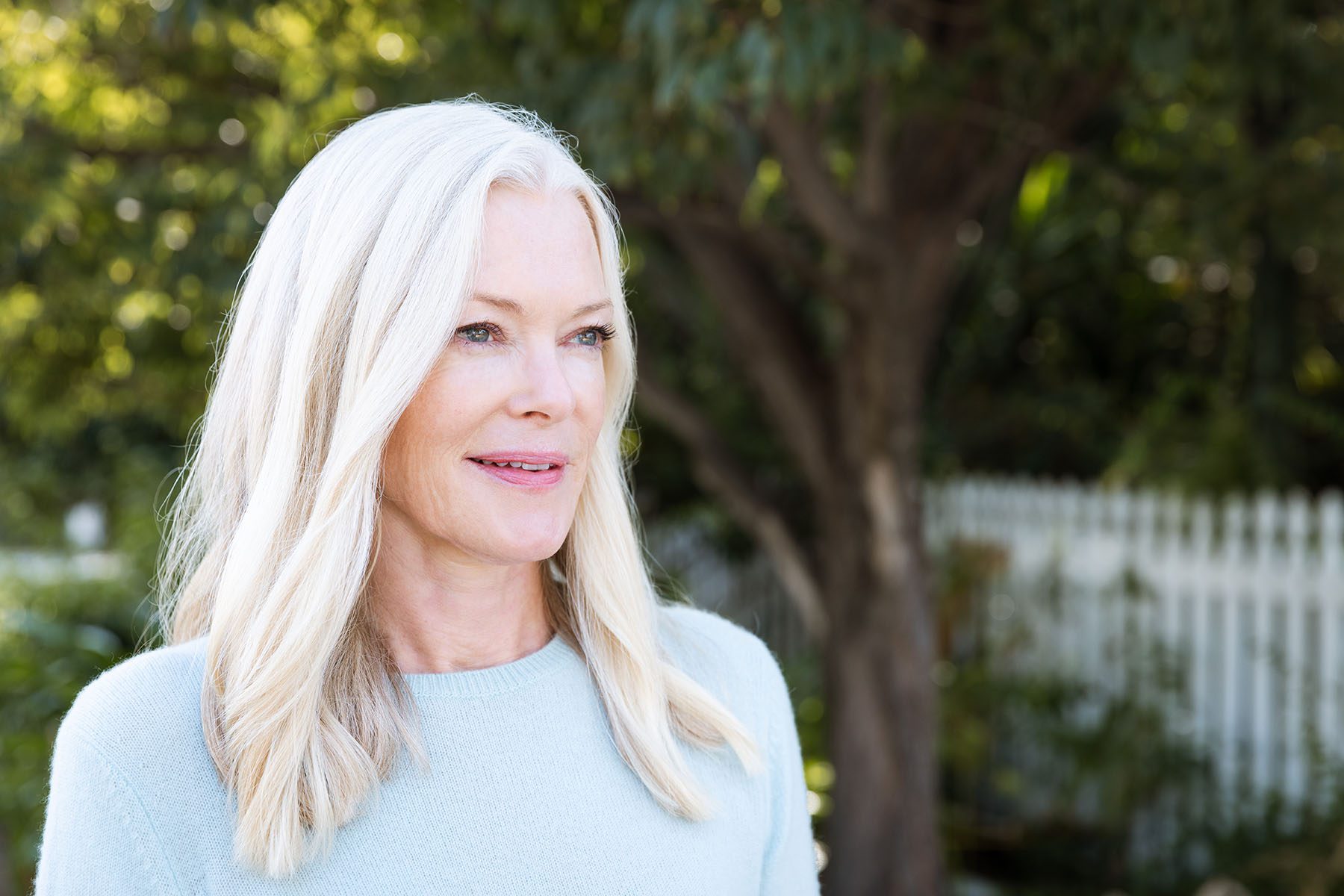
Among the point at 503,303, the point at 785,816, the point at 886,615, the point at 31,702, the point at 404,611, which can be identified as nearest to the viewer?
the point at 503,303

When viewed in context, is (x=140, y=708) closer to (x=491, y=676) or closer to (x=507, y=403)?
(x=491, y=676)

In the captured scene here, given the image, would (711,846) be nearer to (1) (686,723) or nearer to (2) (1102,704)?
(1) (686,723)

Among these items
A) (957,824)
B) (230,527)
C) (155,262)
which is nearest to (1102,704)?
(957,824)

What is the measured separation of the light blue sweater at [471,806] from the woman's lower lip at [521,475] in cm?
24

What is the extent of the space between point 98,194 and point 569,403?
391 centimetres

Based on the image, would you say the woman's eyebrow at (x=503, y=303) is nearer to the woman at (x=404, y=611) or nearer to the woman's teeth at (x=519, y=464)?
the woman at (x=404, y=611)

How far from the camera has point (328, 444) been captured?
1.35 meters

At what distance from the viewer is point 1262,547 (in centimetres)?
538

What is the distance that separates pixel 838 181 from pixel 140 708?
383 cm

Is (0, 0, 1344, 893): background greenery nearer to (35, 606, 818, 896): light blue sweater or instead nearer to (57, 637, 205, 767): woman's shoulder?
(35, 606, 818, 896): light blue sweater

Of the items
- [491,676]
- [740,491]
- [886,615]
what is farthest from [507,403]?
[740,491]

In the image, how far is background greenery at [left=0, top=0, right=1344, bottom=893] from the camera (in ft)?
11.2

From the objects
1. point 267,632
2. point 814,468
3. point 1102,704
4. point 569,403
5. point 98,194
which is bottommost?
point 1102,704

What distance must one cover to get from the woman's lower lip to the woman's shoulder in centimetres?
36
